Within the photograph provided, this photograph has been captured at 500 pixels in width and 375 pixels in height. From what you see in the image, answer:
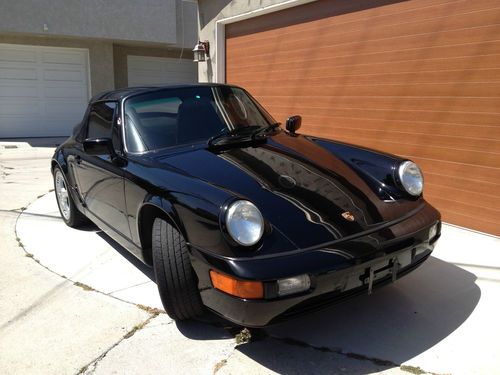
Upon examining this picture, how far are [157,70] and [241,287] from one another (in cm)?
1483

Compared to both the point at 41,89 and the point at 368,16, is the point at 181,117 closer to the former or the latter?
the point at 368,16

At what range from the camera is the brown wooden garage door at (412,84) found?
14.8ft

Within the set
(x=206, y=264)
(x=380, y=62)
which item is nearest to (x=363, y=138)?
(x=380, y=62)

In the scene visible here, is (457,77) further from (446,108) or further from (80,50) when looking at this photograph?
(80,50)

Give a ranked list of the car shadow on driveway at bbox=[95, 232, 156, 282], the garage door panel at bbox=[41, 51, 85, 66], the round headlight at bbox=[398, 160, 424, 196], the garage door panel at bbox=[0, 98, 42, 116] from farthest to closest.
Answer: the garage door panel at bbox=[41, 51, 85, 66], the garage door panel at bbox=[0, 98, 42, 116], the car shadow on driveway at bbox=[95, 232, 156, 282], the round headlight at bbox=[398, 160, 424, 196]

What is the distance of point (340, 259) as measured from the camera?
238cm

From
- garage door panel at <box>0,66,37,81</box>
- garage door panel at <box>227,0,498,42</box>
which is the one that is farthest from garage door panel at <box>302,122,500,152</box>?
garage door panel at <box>0,66,37,81</box>

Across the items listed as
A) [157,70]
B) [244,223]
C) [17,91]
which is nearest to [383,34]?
[244,223]

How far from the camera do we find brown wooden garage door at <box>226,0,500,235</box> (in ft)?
14.8

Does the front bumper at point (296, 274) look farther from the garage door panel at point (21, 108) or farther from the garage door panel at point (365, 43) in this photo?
the garage door panel at point (21, 108)

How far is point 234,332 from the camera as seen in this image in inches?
114

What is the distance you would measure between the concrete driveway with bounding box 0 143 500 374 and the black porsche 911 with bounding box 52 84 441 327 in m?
0.32

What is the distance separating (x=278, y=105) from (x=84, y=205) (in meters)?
3.78

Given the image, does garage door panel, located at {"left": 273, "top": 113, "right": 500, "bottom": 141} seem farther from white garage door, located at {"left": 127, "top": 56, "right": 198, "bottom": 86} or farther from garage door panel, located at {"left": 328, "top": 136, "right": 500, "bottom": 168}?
white garage door, located at {"left": 127, "top": 56, "right": 198, "bottom": 86}
